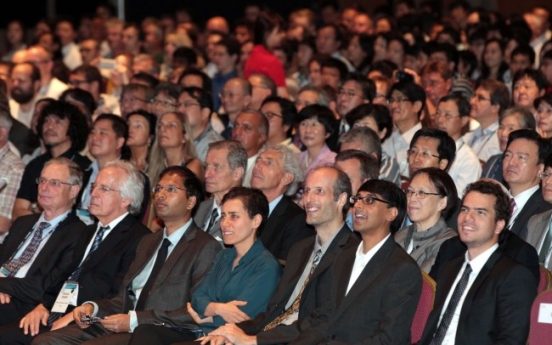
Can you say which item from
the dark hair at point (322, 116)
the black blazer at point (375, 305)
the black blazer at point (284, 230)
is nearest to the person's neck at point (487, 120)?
the dark hair at point (322, 116)

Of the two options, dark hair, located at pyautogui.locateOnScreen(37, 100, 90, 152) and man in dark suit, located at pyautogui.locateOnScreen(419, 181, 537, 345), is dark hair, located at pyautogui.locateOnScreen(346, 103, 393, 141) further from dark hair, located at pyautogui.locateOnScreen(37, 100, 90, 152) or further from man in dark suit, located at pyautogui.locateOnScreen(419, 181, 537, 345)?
man in dark suit, located at pyautogui.locateOnScreen(419, 181, 537, 345)

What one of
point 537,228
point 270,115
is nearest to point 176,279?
point 537,228

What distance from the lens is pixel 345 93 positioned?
336 inches

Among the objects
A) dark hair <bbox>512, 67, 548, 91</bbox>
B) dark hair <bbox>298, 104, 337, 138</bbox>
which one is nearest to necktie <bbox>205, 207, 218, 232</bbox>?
dark hair <bbox>298, 104, 337, 138</bbox>

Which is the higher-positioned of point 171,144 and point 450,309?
point 171,144

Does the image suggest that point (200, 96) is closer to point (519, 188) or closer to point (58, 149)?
point (58, 149)

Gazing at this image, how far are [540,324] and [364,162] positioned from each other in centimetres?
171

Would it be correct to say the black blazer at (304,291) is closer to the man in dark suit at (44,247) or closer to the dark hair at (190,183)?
the dark hair at (190,183)

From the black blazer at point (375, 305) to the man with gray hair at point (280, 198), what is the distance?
36.3 inches

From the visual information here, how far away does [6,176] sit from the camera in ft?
24.5

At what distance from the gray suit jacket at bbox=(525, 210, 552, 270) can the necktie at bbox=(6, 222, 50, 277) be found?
2803mm

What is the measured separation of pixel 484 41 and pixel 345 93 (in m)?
3.33

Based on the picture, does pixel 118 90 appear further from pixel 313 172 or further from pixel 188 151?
pixel 313 172

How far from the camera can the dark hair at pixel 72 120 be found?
783cm
